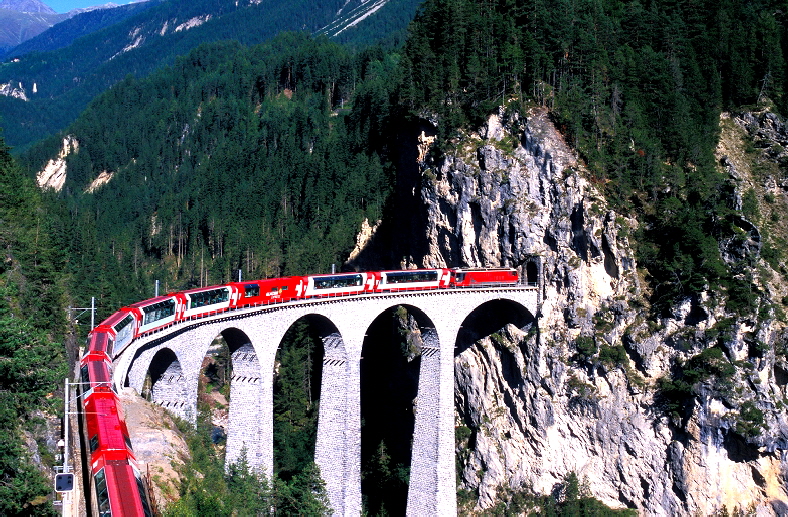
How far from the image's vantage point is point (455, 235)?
73.8 metres

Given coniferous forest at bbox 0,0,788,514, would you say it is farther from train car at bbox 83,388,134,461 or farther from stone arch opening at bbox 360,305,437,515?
train car at bbox 83,388,134,461

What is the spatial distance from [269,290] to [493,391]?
24.6 meters

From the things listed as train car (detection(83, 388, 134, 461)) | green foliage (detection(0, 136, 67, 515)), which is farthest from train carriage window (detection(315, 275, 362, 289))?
train car (detection(83, 388, 134, 461))

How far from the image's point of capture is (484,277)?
68.0 m

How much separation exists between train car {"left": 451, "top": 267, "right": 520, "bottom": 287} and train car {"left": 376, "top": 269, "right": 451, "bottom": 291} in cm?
99

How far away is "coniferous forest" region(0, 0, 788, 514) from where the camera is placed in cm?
5906

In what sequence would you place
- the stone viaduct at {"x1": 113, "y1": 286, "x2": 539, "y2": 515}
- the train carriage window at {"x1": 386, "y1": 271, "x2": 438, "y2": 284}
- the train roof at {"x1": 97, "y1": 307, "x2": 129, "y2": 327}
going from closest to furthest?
the train roof at {"x1": 97, "y1": 307, "x2": 129, "y2": 327}
the stone viaduct at {"x1": 113, "y1": 286, "x2": 539, "y2": 515}
the train carriage window at {"x1": 386, "y1": 271, "x2": 438, "y2": 284}

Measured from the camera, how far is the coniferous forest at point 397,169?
59.1 meters

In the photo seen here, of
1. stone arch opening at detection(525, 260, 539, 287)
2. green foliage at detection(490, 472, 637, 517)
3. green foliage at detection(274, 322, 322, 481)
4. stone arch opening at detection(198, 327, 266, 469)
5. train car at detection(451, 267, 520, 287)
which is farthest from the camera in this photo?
green foliage at detection(274, 322, 322, 481)

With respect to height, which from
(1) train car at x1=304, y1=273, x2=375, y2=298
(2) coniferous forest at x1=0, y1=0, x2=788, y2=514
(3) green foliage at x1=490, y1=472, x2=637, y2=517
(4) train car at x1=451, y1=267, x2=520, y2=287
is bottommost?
(3) green foliage at x1=490, y1=472, x2=637, y2=517

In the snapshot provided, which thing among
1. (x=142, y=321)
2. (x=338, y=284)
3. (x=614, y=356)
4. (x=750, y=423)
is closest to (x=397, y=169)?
(x=338, y=284)

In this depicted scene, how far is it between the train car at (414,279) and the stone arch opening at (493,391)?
7.92 meters

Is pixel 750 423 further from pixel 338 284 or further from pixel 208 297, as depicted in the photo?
pixel 208 297

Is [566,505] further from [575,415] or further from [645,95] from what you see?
[645,95]
